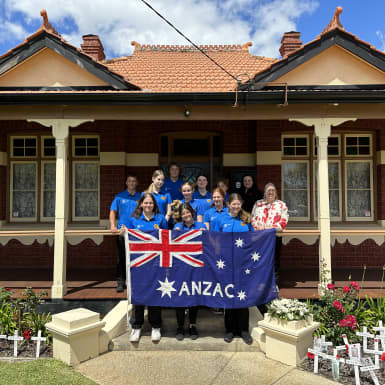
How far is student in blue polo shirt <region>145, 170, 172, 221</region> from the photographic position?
445 cm

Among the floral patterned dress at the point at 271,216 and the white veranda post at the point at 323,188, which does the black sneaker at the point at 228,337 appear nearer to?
the floral patterned dress at the point at 271,216

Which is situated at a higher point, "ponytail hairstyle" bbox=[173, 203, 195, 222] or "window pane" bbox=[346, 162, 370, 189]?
"window pane" bbox=[346, 162, 370, 189]

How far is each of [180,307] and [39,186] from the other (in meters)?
4.83

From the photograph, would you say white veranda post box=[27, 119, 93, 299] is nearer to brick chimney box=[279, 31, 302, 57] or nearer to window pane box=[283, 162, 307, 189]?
window pane box=[283, 162, 307, 189]

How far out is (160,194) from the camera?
4.60m

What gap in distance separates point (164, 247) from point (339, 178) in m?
4.85

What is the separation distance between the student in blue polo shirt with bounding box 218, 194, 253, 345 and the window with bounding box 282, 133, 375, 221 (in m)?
3.26

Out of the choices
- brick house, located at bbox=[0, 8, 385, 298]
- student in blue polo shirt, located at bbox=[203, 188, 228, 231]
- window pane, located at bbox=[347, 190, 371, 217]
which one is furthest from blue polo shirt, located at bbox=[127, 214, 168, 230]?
window pane, located at bbox=[347, 190, 371, 217]

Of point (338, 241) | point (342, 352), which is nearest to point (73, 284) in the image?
point (342, 352)

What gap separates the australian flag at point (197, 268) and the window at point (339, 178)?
3.22 m

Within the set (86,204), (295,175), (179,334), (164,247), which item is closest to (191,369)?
(179,334)

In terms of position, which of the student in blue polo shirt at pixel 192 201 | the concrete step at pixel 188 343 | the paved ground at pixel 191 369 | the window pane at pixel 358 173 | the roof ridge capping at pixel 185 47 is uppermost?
the roof ridge capping at pixel 185 47

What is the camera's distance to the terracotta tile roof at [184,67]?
641 centimetres

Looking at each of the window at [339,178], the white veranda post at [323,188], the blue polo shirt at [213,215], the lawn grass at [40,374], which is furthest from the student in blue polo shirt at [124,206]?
the window at [339,178]
